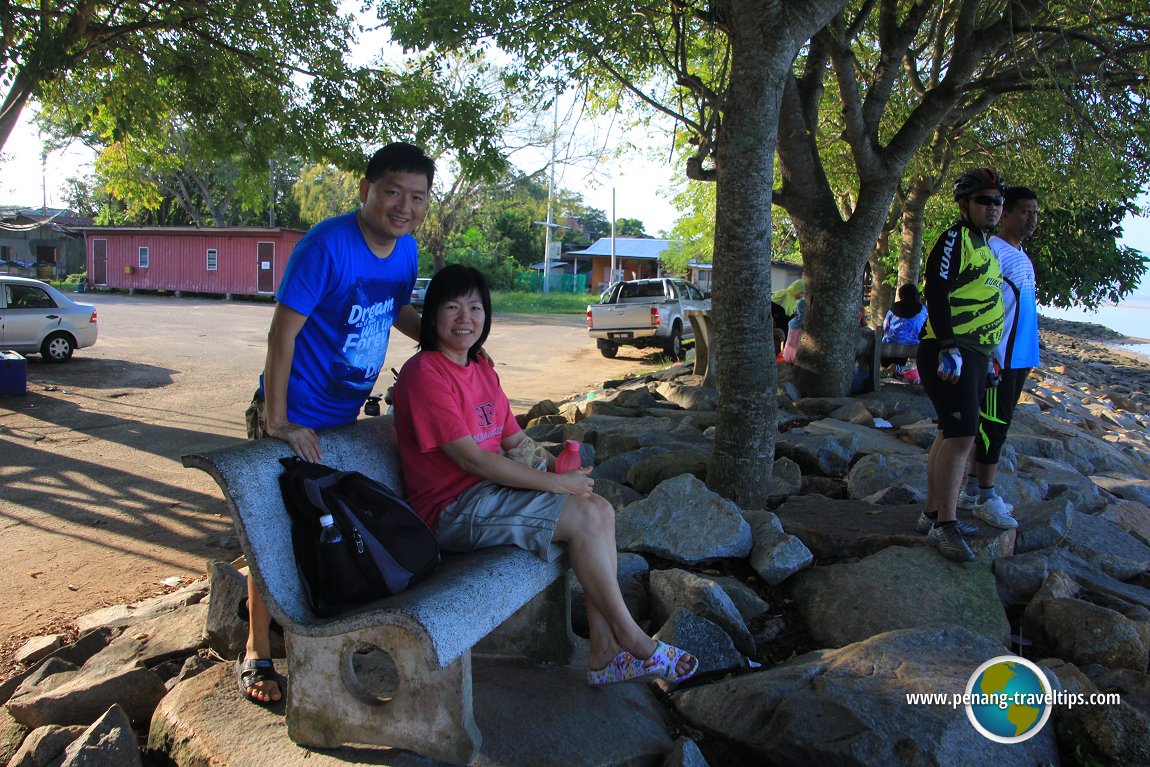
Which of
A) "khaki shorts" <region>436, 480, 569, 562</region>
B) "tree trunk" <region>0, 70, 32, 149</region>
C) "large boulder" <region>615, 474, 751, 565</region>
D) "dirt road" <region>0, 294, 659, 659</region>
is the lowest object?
"dirt road" <region>0, 294, 659, 659</region>

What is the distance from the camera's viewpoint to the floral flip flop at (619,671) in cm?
293

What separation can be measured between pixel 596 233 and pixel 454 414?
3318 inches

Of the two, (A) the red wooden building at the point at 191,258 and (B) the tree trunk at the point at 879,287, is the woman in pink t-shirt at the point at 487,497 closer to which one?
(B) the tree trunk at the point at 879,287

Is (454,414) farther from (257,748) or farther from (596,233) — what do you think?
(596,233)

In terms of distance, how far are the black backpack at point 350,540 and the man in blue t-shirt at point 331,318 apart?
0.26 metres

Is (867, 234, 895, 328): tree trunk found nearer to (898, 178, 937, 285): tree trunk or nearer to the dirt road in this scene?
(898, 178, 937, 285): tree trunk

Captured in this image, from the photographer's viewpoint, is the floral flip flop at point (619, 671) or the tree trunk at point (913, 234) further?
the tree trunk at point (913, 234)

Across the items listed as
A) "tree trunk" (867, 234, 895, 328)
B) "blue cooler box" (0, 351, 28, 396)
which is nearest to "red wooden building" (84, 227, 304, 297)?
"tree trunk" (867, 234, 895, 328)

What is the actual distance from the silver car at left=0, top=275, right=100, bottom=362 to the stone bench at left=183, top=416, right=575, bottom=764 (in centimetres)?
A: 1351

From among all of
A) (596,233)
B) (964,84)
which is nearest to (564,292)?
(596,233)

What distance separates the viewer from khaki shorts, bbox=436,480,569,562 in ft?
9.73

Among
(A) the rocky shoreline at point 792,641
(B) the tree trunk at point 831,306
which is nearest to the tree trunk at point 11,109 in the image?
(A) the rocky shoreline at point 792,641

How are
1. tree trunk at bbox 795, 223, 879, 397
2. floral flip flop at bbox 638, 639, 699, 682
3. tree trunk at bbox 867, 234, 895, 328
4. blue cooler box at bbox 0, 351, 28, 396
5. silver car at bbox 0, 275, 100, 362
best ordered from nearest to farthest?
floral flip flop at bbox 638, 639, 699, 682 → tree trunk at bbox 795, 223, 879, 397 → blue cooler box at bbox 0, 351, 28, 396 → silver car at bbox 0, 275, 100, 362 → tree trunk at bbox 867, 234, 895, 328

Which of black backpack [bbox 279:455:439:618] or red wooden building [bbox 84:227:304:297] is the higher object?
red wooden building [bbox 84:227:304:297]
